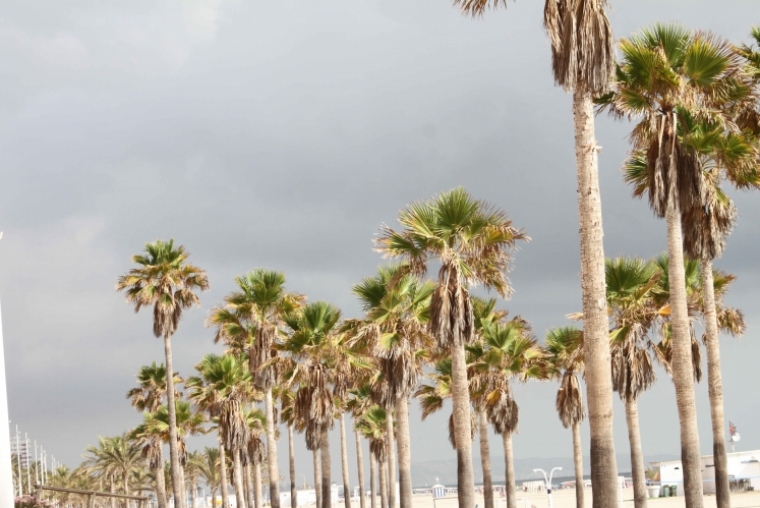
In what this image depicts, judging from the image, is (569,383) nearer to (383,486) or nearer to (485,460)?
(485,460)

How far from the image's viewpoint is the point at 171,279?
51094 mm

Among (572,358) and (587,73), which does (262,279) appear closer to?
(572,358)

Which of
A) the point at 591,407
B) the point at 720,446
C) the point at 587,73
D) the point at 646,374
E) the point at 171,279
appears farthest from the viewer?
the point at 171,279

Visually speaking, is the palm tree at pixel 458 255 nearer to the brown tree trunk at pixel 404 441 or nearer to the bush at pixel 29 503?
the brown tree trunk at pixel 404 441

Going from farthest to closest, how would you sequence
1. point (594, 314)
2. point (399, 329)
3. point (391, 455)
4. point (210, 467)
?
point (210, 467)
point (391, 455)
point (399, 329)
point (594, 314)

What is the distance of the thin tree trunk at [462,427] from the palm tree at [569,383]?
10.9 m

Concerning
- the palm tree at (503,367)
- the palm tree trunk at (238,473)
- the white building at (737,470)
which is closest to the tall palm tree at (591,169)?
the palm tree at (503,367)

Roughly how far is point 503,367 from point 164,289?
21.6 meters

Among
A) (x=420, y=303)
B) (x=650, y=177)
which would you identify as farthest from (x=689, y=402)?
(x=420, y=303)

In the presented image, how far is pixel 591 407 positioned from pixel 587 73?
5848 millimetres

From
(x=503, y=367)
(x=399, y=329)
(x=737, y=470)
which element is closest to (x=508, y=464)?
(x=503, y=367)

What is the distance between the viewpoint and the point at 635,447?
32594 mm

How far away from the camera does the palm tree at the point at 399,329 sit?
31766 mm

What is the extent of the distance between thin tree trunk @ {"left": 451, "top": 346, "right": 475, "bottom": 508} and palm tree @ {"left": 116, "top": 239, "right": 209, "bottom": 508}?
27.4 metres
